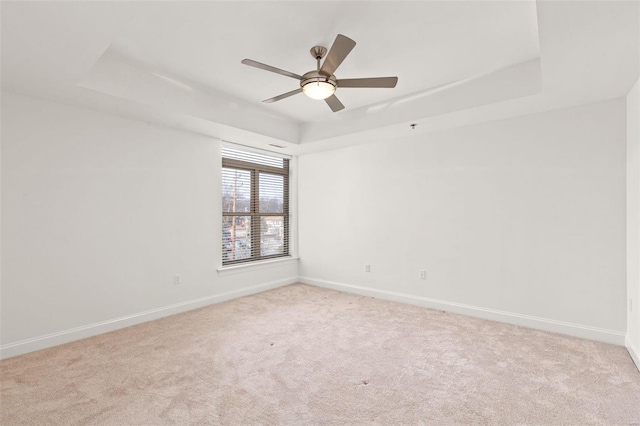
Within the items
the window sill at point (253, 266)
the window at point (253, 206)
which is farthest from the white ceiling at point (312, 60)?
the window sill at point (253, 266)

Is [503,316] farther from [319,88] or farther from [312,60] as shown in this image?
[312,60]

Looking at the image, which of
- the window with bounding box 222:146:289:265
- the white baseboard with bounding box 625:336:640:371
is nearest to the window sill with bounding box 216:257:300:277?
the window with bounding box 222:146:289:265

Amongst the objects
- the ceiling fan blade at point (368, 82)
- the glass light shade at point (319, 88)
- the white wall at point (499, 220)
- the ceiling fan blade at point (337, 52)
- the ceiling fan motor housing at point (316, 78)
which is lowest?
the white wall at point (499, 220)

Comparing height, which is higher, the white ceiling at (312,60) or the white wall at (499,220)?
the white ceiling at (312,60)

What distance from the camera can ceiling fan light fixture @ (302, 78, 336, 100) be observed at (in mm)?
2553

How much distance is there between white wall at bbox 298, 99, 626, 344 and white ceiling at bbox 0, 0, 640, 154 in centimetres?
34

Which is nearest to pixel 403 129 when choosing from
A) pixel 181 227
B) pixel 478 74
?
pixel 478 74

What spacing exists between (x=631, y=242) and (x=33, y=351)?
537cm

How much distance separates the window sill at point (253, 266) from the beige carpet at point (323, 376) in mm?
1011

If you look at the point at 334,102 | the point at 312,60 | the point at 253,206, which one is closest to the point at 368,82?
the point at 334,102

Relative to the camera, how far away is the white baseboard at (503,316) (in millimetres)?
3012

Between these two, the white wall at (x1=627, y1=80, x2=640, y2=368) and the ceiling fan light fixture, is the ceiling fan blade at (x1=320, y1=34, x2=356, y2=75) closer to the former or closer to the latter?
the ceiling fan light fixture

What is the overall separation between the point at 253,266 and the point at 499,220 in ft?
11.1

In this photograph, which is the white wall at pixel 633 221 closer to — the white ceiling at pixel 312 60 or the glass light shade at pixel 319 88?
the white ceiling at pixel 312 60
